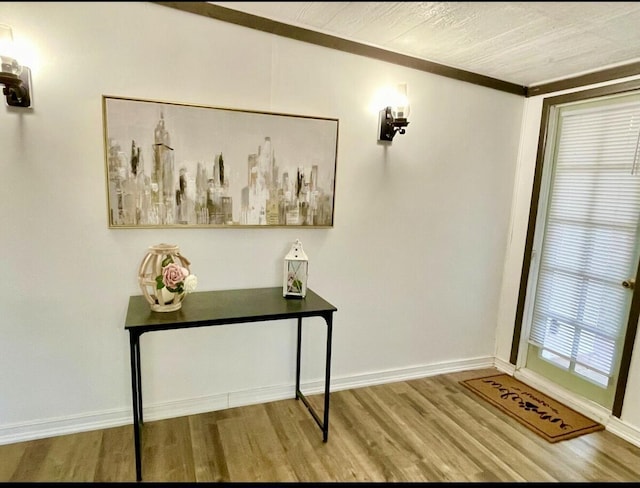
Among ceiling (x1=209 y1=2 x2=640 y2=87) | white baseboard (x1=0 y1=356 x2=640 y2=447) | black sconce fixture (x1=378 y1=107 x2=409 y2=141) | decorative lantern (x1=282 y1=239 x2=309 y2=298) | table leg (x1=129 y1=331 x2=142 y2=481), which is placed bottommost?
white baseboard (x1=0 y1=356 x2=640 y2=447)

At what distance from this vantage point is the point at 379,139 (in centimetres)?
250

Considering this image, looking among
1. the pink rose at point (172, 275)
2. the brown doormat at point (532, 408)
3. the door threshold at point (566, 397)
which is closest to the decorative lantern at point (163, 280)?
the pink rose at point (172, 275)

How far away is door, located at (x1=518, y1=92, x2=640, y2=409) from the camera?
2.37 m

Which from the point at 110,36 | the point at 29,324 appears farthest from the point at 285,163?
the point at 29,324

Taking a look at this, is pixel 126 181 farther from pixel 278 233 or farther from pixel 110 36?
pixel 278 233

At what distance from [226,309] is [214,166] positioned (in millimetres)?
800

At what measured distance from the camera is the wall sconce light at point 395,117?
7.69 ft

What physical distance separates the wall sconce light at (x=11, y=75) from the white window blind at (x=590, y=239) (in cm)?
323

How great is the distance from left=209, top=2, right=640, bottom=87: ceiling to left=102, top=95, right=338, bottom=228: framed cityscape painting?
1.81 feet

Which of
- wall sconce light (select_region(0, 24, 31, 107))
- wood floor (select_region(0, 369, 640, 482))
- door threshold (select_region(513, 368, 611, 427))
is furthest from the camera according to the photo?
door threshold (select_region(513, 368, 611, 427))

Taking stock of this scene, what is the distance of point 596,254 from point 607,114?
907 millimetres

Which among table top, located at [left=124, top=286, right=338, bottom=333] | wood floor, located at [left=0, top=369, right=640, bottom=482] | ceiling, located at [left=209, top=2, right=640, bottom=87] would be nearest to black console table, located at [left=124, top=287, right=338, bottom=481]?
table top, located at [left=124, top=286, right=338, bottom=333]

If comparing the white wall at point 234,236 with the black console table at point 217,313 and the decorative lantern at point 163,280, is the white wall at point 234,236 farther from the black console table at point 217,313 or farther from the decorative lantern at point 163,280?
the decorative lantern at point 163,280

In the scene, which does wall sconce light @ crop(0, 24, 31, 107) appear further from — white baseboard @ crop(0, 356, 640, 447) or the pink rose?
white baseboard @ crop(0, 356, 640, 447)
